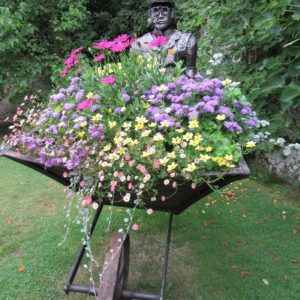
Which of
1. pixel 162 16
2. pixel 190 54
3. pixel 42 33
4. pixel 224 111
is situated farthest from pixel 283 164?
pixel 42 33

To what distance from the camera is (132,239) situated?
3158 mm

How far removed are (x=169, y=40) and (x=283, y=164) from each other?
280cm

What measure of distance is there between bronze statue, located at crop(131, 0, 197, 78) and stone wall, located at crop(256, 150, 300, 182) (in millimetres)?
2331

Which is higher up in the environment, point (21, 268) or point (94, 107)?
point (94, 107)

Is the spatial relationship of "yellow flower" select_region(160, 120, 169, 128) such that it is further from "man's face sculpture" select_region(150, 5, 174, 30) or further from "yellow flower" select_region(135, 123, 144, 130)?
"man's face sculpture" select_region(150, 5, 174, 30)

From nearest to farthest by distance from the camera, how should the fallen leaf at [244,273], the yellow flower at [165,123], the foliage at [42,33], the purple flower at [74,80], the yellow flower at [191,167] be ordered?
the yellow flower at [191,167]
the yellow flower at [165,123]
the purple flower at [74,80]
the fallen leaf at [244,273]
the foliage at [42,33]

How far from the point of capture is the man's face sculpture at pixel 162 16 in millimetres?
2395

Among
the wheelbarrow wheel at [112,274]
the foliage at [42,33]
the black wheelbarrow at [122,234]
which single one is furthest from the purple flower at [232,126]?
the foliage at [42,33]

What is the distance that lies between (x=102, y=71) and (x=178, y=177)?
2.74ft

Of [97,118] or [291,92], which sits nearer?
[97,118]

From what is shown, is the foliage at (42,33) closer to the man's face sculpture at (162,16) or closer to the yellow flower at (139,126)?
the man's face sculpture at (162,16)

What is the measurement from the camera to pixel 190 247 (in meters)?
3.07

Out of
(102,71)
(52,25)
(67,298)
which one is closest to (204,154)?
(102,71)

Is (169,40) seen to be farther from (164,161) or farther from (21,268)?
(21,268)
